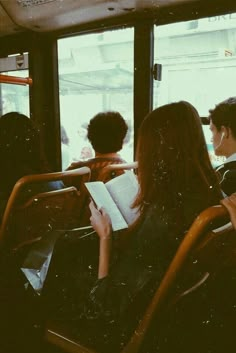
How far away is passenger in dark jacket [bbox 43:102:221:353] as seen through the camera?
1.08 m

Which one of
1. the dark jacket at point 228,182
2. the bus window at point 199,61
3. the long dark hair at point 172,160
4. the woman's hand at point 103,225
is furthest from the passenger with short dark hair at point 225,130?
the woman's hand at point 103,225

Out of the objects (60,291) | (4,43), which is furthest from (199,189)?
(4,43)

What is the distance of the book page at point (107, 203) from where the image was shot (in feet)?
3.91

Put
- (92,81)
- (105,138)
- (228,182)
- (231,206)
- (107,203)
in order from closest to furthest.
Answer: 1. (231,206)
2. (107,203)
3. (228,182)
4. (105,138)
5. (92,81)

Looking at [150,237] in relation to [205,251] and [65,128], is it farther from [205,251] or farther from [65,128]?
[65,128]

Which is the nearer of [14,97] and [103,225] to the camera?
[103,225]

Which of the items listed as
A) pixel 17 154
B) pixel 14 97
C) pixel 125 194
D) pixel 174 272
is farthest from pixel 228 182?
pixel 14 97

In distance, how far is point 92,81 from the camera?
11.7 feet

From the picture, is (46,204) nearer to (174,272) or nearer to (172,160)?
(172,160)

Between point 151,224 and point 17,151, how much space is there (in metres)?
1.30

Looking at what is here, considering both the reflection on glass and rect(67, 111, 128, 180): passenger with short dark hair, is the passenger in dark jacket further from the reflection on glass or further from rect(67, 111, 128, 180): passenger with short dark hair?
the reflection on glass

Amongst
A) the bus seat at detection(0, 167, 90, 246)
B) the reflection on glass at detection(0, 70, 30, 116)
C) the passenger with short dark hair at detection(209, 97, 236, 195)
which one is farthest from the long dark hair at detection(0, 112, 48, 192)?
the reflection on glass at detection(0, 70, 30, 116)

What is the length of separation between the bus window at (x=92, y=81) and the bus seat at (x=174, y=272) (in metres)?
2.10

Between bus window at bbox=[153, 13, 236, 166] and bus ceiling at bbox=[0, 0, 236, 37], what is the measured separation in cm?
11
